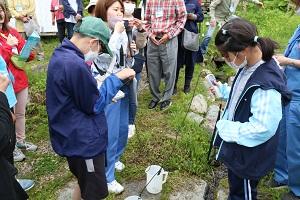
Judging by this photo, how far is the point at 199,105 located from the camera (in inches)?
207

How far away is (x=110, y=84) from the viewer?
7.97ft

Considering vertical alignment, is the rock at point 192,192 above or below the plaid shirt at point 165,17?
below

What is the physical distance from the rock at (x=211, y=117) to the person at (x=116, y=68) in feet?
5.55

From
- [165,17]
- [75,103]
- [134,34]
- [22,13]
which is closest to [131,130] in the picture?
[134,34]

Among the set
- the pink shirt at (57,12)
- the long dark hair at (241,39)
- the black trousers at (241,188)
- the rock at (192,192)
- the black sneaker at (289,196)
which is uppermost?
the long dark hair at (241,39)

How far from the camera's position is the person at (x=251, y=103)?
2.17 m

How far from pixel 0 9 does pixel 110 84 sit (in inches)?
73.3

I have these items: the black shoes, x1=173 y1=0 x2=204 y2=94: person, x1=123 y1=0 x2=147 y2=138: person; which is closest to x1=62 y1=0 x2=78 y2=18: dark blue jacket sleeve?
x1=173 y1=0 x2=204 y2=94: person

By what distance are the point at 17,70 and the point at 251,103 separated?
8.64 ft

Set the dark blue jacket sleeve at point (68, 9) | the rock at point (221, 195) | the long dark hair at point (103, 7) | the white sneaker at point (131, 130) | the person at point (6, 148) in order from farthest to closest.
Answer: the dark blue jacket sleeve at point (68, 9) < the white sneaker at point (131, 130) < the rock at point (221, 195) < the long dark hair at point (103, 7) < the person at point (6, 148)

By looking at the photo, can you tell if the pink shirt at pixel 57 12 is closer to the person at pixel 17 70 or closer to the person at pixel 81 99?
the person at pixel 17 70

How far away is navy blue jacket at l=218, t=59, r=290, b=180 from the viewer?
2.23 metres

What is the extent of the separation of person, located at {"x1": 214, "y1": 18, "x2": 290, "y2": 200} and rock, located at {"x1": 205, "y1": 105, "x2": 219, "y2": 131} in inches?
86.0

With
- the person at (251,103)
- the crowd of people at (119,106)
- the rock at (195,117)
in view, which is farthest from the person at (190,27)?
the person at (251,103)
